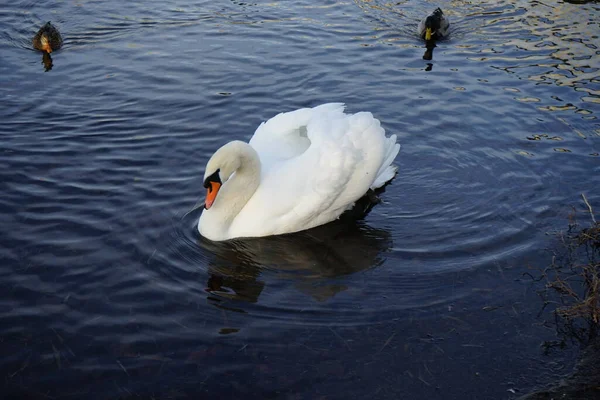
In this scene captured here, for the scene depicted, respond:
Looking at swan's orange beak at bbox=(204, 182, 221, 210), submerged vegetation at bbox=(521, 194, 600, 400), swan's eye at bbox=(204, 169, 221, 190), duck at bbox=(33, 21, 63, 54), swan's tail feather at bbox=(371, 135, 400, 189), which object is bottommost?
submerged vegetation at bbox=(521, 194, 600, 400)

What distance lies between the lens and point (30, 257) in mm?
8469

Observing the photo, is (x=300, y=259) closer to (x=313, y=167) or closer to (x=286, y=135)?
(x=313, y=167)

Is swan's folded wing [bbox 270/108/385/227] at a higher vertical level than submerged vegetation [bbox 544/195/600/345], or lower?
higher

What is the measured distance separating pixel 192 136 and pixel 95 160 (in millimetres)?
1445

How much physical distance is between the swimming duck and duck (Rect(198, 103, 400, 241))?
6.22 metres

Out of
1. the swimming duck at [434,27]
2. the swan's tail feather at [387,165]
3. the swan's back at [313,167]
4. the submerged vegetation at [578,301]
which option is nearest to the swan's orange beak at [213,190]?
the swan's back at [313,167]

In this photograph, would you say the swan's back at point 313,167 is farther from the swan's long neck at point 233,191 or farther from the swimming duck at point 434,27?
the swimming duck at point 434,27

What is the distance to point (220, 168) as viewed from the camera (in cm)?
880

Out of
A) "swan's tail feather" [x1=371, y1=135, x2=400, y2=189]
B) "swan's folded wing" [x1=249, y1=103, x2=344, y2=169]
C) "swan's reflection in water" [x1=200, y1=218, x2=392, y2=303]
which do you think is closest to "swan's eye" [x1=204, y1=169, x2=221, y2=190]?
"swan's reflection in water" [x1=200, y1=218, x2=392, y2=303]

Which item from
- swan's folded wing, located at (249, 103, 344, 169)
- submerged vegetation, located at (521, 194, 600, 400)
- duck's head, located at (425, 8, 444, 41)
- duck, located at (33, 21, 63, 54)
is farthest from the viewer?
duck's head, located at (425, 8, 444, 41)

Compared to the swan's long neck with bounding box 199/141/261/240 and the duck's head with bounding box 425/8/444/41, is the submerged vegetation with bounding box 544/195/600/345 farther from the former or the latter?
the duck's head with bounding box 425/8/444/41

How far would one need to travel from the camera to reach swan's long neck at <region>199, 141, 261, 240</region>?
29.4 ft

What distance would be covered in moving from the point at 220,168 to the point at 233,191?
1.18 ft

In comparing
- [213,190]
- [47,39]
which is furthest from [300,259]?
[47,39]
